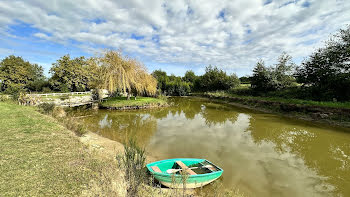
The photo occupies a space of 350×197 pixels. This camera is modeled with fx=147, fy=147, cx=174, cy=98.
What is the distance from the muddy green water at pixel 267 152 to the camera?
16.7 feet

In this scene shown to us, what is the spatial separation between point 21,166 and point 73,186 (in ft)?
6.53

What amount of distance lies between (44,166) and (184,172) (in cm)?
385

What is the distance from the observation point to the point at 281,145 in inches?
338

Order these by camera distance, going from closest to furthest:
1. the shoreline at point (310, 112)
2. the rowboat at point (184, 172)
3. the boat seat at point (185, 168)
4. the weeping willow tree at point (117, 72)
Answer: the rowboat at point (184, 172), the boat seat at point (185, 168), the shoreline at point (310, 112), the weeping willow tree at point (117, 72)

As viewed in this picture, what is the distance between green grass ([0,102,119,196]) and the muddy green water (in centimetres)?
340

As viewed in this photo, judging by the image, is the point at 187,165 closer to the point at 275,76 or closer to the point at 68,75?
the point at 275,76

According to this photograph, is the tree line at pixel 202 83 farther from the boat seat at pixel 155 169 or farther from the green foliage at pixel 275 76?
the boat seat at pixel 155 169

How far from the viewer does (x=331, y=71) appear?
677 inches

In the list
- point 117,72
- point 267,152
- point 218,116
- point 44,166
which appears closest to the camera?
point 44,166

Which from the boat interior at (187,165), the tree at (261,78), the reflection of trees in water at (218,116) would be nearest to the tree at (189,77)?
Answer: the tree at (261,78)

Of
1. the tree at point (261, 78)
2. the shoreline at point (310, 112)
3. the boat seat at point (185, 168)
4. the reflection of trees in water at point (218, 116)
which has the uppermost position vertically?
the tree at point (261, 78)

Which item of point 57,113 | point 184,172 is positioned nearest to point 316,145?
point 184,172

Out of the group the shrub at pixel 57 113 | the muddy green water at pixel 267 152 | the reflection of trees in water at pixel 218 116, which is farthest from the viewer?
the reflection of trees in water at pixel 218 116

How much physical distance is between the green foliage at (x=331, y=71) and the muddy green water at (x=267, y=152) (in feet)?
25.1
